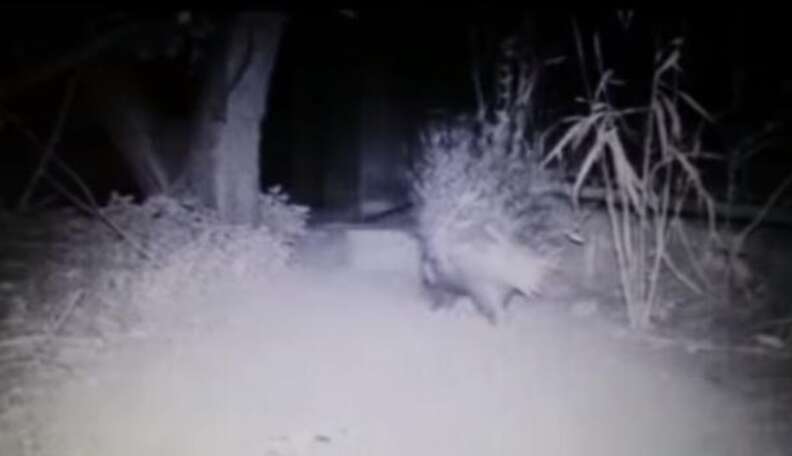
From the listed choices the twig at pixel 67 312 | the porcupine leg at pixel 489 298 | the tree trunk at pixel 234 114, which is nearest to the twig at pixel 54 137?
the tree trunk at pixel 234 114

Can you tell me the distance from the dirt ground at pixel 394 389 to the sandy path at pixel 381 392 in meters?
0.01

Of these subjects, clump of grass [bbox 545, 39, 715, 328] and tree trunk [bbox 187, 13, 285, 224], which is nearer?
clump of grass [bbox 545, 39, 715, 328]

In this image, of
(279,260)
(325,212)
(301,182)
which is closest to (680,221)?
(279,260)

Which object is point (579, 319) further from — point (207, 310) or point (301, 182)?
point (301, 182)

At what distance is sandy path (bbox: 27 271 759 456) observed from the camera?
5.70 m

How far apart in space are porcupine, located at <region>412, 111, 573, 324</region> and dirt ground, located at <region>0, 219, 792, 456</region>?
21 cm

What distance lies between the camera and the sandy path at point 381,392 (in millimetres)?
5703

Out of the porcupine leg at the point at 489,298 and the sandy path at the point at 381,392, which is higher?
the porcupine leg at the point at 489,298

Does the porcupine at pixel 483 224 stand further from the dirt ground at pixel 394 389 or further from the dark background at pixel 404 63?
the dark background at pixel 404 63

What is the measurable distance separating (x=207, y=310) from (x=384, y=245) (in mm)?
2015

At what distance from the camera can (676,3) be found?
10039 mm

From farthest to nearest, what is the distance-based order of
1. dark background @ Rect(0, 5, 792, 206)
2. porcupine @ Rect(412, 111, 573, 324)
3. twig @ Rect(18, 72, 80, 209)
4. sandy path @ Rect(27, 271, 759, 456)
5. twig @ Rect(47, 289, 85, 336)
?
dark background @ Rect(0, 5, 792, 206) → twig @ Rect(18, 72, 80, 209) → porcupine @ Rect(412, 111, 573, 324) → twig @ Rect(47, 289, 85, 336) → sandy path @ Rect(27, 271, 759, 456)

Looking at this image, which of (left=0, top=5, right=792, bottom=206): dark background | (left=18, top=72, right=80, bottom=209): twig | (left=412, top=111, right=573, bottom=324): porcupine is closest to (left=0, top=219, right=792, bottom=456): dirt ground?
(left=412, top=111, right=573, bottom=324): porcupine

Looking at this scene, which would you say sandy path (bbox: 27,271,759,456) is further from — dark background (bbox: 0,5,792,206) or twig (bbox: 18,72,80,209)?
dark background (bbox: 0,5,792,206)
